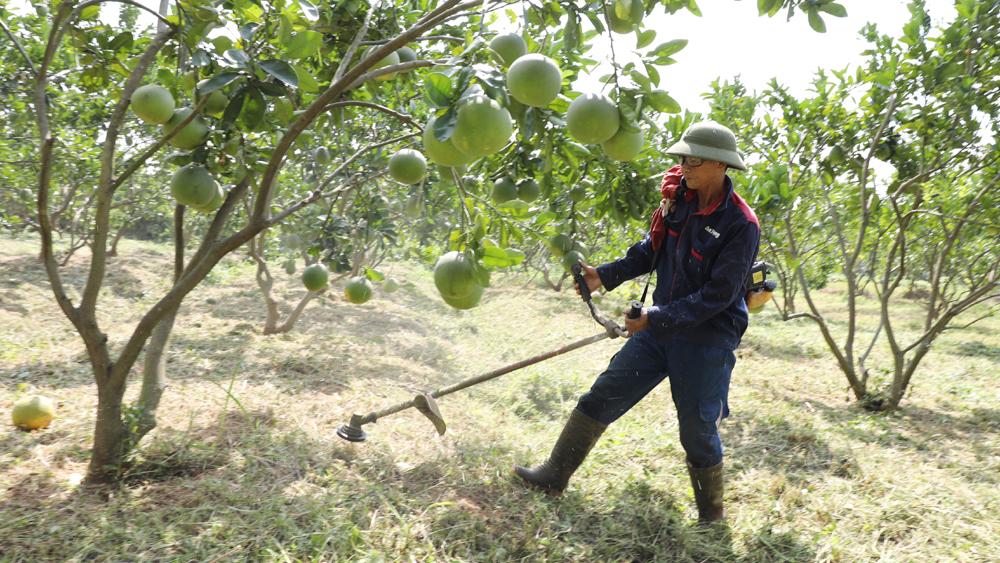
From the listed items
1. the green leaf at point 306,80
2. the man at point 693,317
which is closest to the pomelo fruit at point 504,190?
the man at point 693,317

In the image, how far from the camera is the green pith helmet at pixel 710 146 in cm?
221

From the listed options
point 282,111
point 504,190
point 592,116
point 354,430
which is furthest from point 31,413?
point 592,116

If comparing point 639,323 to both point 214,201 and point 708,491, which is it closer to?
point 708,491

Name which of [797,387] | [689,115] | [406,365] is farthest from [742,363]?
[689,115]

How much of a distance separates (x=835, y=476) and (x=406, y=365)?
12.9 feet

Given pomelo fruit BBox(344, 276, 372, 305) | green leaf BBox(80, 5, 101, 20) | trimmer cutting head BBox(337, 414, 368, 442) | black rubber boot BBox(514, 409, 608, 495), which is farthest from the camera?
pomelo fruit BBox(344, 276, 372, 305)

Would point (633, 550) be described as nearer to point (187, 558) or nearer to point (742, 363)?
point (187, 558)

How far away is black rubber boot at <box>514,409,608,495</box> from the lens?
265 centimetres

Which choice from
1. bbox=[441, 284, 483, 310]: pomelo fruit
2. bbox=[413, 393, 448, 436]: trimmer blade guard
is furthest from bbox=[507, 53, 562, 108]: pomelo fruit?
bbox=[413, 393, 448, 436]: trimmer blade guard

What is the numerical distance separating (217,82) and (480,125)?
34.8 inches

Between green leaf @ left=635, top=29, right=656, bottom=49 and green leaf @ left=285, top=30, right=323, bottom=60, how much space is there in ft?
3.11

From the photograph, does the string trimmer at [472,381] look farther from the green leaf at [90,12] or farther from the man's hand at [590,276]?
the green leaf at [90,12]

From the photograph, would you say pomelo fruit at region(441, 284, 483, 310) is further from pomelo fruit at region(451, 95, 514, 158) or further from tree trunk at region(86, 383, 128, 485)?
tree trunk at region(86, 383, 128, 485)

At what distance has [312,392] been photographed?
4.28 meters
